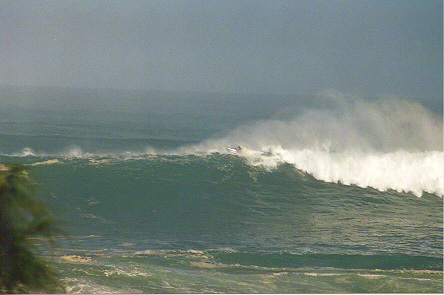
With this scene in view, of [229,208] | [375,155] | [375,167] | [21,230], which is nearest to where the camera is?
[21,230]

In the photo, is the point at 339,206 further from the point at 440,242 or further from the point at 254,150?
the point at 254,150

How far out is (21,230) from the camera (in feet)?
9.76

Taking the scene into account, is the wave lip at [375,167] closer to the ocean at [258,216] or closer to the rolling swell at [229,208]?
the ocean at [258,216]

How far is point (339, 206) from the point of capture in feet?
51.2

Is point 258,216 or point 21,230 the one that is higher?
point 21,230

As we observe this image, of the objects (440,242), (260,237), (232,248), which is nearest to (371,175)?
(440,242)

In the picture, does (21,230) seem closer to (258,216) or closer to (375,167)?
(258,216)

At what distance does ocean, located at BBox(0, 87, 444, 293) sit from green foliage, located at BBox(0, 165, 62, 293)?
0.56ft

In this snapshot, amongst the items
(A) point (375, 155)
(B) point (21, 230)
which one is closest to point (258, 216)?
(A) point (375, 155)

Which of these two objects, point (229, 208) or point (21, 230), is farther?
point (229, 208)

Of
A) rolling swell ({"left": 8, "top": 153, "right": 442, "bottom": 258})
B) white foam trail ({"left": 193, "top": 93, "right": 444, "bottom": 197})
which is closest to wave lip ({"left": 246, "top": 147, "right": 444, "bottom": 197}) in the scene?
white foam trail ({"left": 193, "top": 93, "right": 444, "bottom": 197})

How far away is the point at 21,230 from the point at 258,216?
38.7 ft

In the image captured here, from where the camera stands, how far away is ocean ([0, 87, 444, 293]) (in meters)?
9.06

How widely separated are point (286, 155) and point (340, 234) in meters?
10.7
